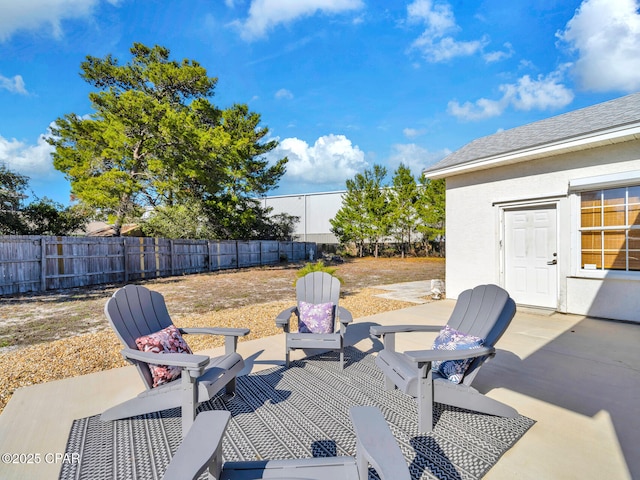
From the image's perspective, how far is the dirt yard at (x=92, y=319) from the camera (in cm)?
367

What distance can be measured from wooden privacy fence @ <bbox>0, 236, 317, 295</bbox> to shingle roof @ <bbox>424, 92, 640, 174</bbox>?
10810 mm

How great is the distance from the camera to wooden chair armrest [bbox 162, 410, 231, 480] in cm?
112

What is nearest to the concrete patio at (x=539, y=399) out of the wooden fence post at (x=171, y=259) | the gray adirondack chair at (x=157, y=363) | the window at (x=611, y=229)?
the gray adirondack chair at (x=157, y=363)

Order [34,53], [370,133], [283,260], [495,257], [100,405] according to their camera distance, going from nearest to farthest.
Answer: [100,405] → [495,257] → [34,53] → [370,133] → [283,260]

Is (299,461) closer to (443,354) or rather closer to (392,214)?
(443,354)

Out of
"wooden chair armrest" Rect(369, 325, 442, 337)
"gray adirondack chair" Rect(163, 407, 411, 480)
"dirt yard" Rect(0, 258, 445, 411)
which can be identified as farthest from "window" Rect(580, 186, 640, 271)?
"gray adirondack chair" Rect(163, 407, 411, 480)

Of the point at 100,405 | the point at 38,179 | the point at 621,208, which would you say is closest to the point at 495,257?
the point at 621,208

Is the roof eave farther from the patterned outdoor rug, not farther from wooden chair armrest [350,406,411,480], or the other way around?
wooden chair armrest [350,406,411,480]

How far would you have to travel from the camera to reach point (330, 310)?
3973 millimetres

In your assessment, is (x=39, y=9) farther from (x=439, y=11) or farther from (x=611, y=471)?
(x=611, y=471)

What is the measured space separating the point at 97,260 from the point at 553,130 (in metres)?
13.3

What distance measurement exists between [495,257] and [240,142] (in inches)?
551

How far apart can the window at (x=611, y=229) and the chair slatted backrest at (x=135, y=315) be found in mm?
6536

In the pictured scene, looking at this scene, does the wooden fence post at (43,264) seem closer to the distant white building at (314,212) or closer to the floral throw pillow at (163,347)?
the floral throw pillow at (163,347)
